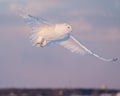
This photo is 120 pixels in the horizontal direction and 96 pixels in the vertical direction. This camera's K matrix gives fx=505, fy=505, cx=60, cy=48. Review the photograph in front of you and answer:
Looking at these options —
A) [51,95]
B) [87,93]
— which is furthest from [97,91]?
[51,95]

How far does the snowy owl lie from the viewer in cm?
522

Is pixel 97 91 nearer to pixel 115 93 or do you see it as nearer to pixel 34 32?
pixel 115 93

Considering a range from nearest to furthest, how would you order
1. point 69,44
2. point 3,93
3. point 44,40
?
point 3,93
point 44,40
point 69,44

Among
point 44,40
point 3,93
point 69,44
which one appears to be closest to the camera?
point 3,93

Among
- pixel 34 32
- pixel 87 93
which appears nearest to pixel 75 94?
pixel 87 93

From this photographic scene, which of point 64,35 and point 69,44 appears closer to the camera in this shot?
point 64,35

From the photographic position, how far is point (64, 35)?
5.27 m

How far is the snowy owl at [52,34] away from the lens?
5215mm

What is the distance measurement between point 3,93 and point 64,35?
2.85ft

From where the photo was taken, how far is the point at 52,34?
17.4ft

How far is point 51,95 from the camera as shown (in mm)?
5141

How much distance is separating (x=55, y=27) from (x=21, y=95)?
79cm

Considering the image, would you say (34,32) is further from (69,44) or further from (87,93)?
(87,93)

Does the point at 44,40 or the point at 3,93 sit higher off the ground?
the point at 44,40
